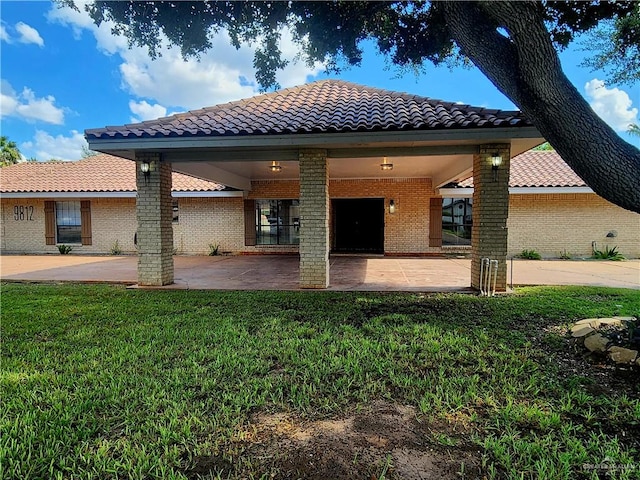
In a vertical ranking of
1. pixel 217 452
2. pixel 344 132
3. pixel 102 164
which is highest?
pixel 102 164

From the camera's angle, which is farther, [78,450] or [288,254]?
[288,254]

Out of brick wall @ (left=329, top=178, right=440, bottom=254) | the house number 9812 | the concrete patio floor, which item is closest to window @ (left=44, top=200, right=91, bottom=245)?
the house number 9812

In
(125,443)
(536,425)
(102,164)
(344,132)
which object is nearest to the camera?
(125,443)

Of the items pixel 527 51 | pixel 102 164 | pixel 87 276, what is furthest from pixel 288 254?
pixel 527 51

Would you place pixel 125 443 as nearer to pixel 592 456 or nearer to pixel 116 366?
pixel 116 366

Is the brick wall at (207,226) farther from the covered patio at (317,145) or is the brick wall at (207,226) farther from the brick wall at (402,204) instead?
the covered patio at (317,145)

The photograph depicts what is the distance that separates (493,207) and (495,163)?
2.81ft

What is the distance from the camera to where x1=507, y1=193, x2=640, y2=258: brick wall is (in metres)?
14.3

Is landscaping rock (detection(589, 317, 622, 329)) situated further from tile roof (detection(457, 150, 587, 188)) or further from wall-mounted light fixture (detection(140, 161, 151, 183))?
tile roof (detection(457, 150, 587, 188))

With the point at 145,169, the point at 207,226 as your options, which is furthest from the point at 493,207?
the point at 207,226

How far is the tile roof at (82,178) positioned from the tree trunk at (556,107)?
13139 millimetres

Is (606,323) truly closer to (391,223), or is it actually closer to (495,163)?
(495,163)

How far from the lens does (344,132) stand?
6465 millimetres

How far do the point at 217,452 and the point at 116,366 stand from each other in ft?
6.23
